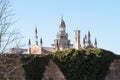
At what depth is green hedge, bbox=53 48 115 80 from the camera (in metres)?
25.1

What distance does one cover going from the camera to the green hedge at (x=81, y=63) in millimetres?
25125

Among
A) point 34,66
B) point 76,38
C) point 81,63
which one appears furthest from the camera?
point 76,38

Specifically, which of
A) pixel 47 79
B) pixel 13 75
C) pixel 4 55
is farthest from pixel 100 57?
pixel 4 55

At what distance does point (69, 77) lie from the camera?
2528 cm

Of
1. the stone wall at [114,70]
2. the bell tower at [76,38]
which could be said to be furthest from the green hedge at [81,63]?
the bell tower at [76,38]

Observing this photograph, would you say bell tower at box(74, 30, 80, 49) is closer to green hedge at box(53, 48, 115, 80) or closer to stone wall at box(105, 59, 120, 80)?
stone wall at box(105, 59, 120, 80)

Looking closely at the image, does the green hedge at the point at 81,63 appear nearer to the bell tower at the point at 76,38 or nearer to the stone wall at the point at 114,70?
the stone wall at the point at 114,70

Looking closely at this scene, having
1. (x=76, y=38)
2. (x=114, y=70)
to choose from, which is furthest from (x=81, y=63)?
(x=76, y=38)

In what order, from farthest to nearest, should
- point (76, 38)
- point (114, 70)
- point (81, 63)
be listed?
point (76, 38) → point (114, 70) → point (81, 63)

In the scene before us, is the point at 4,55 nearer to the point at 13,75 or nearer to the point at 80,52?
the point at 13,75

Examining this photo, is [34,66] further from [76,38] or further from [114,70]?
[76,38]

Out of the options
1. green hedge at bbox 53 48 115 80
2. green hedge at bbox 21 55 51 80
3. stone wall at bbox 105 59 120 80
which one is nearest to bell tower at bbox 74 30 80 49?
stone wall at bbox 105 59 120 80

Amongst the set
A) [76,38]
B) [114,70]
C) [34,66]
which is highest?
[76,38]

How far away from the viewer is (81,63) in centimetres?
2519
